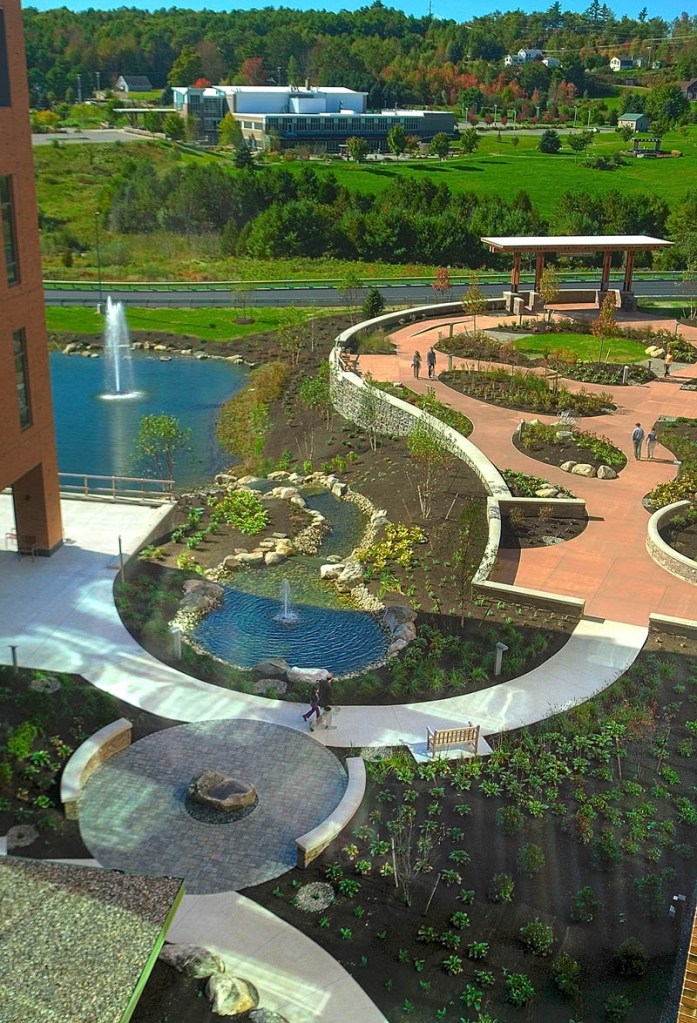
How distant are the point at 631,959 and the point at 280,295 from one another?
4993cm

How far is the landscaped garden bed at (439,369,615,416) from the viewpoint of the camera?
33.0 meters

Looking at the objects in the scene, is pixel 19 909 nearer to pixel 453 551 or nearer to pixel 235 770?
pixel 235 770

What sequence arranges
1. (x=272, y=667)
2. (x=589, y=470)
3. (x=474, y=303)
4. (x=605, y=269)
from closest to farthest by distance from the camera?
(x=272, y=667) → (x=589, y=470) → (x=474, y=303) → (x=605, y=269)

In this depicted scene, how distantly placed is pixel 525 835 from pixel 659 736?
353 centimetres

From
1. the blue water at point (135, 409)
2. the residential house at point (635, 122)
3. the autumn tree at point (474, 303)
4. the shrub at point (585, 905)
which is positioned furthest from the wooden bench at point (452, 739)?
the residential house at point (635, 122)

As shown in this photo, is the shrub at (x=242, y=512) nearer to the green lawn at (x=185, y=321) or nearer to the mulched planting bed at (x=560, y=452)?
the mulched planting bed at (x=560, y=452)

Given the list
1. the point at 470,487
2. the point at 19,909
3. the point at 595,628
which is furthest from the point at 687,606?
the point at 19,909

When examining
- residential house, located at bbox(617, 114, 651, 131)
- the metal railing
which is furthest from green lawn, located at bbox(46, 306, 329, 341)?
residential house, located at bbox(617, 114, 651, 131)

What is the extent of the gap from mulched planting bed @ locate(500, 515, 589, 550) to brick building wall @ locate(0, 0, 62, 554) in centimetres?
1050

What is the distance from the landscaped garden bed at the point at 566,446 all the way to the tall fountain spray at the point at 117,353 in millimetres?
17637

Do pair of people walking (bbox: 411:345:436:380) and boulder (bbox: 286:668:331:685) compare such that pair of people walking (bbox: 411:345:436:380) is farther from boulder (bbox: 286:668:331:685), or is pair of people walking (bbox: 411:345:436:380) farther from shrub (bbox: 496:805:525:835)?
shrub (bbox: 496:805:525:835)

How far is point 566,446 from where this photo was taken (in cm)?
2950

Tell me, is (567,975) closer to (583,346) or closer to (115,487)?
(115,487)

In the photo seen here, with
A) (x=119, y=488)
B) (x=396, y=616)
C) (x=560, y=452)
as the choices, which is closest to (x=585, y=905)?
(x=396, y=616)
